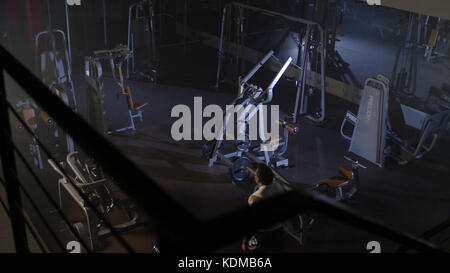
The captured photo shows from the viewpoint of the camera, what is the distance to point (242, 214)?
697 mm

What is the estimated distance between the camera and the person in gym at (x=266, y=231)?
15.1ft

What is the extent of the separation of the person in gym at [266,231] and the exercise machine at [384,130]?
2.49 metres

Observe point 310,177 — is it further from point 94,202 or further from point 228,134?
point 94,202

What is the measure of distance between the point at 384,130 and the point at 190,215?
640 cm

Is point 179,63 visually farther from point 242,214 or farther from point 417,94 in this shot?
point 242,214

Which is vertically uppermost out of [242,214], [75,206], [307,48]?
[242,214]

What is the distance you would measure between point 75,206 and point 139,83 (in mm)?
3973

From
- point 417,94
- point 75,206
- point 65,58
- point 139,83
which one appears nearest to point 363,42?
point 417,94

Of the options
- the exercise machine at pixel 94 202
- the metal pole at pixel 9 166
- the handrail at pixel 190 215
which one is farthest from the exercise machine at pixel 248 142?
the handrail at pixel 190 215

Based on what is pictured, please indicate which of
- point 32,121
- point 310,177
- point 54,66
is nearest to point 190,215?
point 310,177

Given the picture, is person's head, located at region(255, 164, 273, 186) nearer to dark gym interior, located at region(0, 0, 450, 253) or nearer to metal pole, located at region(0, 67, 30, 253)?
dark gym interior, located at region(0, 0, 450, 253)

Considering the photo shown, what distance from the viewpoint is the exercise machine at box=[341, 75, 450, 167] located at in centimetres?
668

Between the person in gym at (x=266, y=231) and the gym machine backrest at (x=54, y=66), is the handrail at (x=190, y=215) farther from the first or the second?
the gym machine backrest at (x=54, y=66)

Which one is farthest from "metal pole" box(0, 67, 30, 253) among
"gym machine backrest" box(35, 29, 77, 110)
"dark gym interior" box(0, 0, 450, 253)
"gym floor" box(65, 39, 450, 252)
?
"gym machine backrest" box(35, 29, 77, 110)
